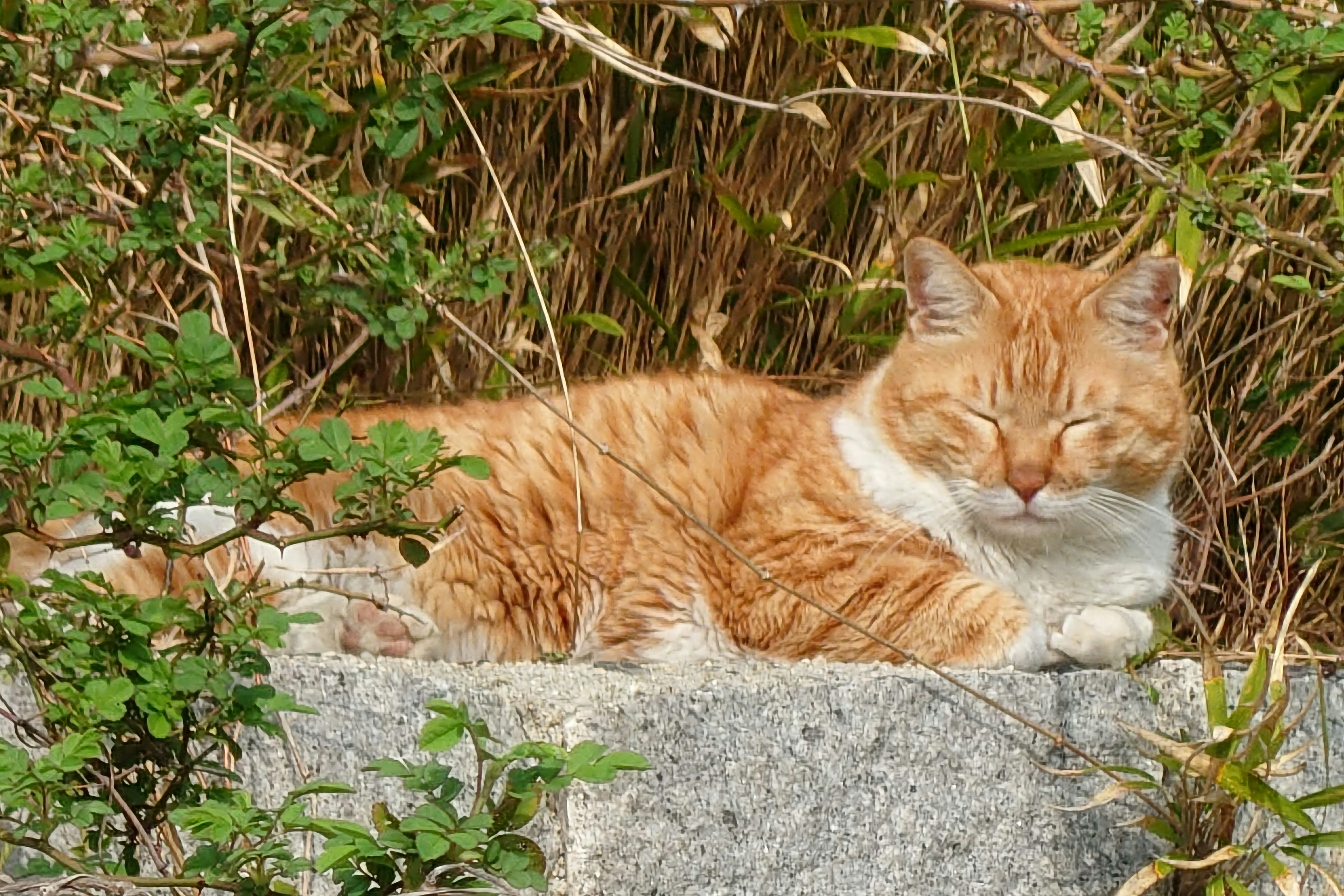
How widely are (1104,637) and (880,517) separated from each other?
17.4 inches

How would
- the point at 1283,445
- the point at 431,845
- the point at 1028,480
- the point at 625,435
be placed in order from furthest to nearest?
1. the point at 1283,445
2. the point at 625,435
3. the point at 1028,480
4. the point at 431,845

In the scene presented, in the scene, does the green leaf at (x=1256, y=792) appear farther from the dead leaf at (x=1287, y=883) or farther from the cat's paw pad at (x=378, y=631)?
the cat's paw pad at (x=378, y=631)

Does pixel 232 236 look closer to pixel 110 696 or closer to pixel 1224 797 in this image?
pixel 110 696

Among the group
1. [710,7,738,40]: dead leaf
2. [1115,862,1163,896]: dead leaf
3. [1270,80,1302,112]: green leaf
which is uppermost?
[1270,80,1302,112]: green leaf

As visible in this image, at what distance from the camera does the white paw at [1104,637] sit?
248cm

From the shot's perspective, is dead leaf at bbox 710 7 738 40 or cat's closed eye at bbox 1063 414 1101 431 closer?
cat's closed eye at bbox 1063 414 1101 431

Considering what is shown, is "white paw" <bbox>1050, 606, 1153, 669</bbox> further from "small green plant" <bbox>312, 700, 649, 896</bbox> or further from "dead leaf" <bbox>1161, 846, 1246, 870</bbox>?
"small green plant" <bbox>312, 700, 649, 896</bbox>

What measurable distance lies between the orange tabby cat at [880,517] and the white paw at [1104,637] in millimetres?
21

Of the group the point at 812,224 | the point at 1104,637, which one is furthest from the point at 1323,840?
the point at 812,224

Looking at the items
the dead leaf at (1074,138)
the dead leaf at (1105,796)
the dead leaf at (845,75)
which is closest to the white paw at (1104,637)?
the dead leaf at (1105,796)

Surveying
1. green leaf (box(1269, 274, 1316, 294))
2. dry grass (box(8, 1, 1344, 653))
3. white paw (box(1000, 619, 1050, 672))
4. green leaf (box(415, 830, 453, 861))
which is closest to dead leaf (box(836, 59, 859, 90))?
dry grass (box(8, 1, 1344, 653))

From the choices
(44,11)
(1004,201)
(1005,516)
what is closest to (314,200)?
(44,11)

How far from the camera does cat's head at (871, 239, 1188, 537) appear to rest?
2.67 m

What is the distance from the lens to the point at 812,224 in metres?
3.56
